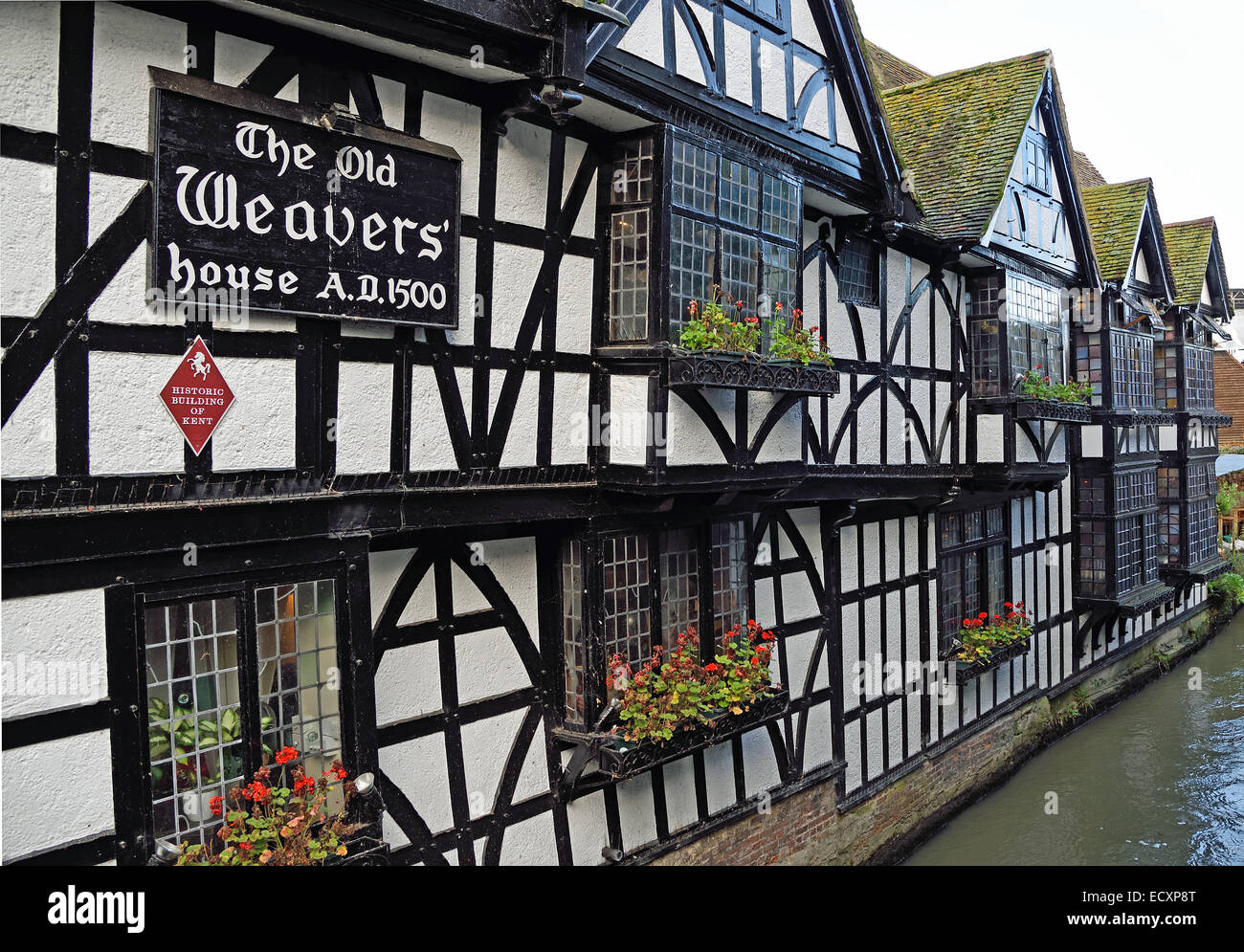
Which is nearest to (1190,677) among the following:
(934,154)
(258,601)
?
(934,154)

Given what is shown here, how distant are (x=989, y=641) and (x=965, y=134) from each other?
7.35 metres

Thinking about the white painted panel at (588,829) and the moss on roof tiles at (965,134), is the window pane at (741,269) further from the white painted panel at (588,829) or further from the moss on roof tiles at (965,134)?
the moss on roof tiles at (965,134)

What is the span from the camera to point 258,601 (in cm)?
577

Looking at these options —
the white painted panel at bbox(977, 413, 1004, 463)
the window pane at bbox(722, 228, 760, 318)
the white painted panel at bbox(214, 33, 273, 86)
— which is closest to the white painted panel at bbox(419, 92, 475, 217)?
the white painted panel at bbox(214, 33, 273, 86)

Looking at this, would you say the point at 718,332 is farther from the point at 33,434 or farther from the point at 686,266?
the point at 33,434

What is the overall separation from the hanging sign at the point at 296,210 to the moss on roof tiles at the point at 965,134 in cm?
825

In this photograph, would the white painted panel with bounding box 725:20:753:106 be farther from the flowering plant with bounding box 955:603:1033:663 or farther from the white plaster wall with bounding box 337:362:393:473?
the flowering plant with bounding box 955:603:1033:663

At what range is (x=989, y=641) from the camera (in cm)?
1388

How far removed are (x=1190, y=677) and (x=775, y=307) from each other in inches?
663

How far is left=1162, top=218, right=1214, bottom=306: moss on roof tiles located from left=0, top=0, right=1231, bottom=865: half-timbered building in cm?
1274

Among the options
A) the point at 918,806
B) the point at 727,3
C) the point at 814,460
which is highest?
the point at 727,3

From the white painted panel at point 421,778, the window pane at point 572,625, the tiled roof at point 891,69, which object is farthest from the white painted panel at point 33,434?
the tiled roof at point 891,69

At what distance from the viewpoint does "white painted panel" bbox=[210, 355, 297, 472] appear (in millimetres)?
5477
